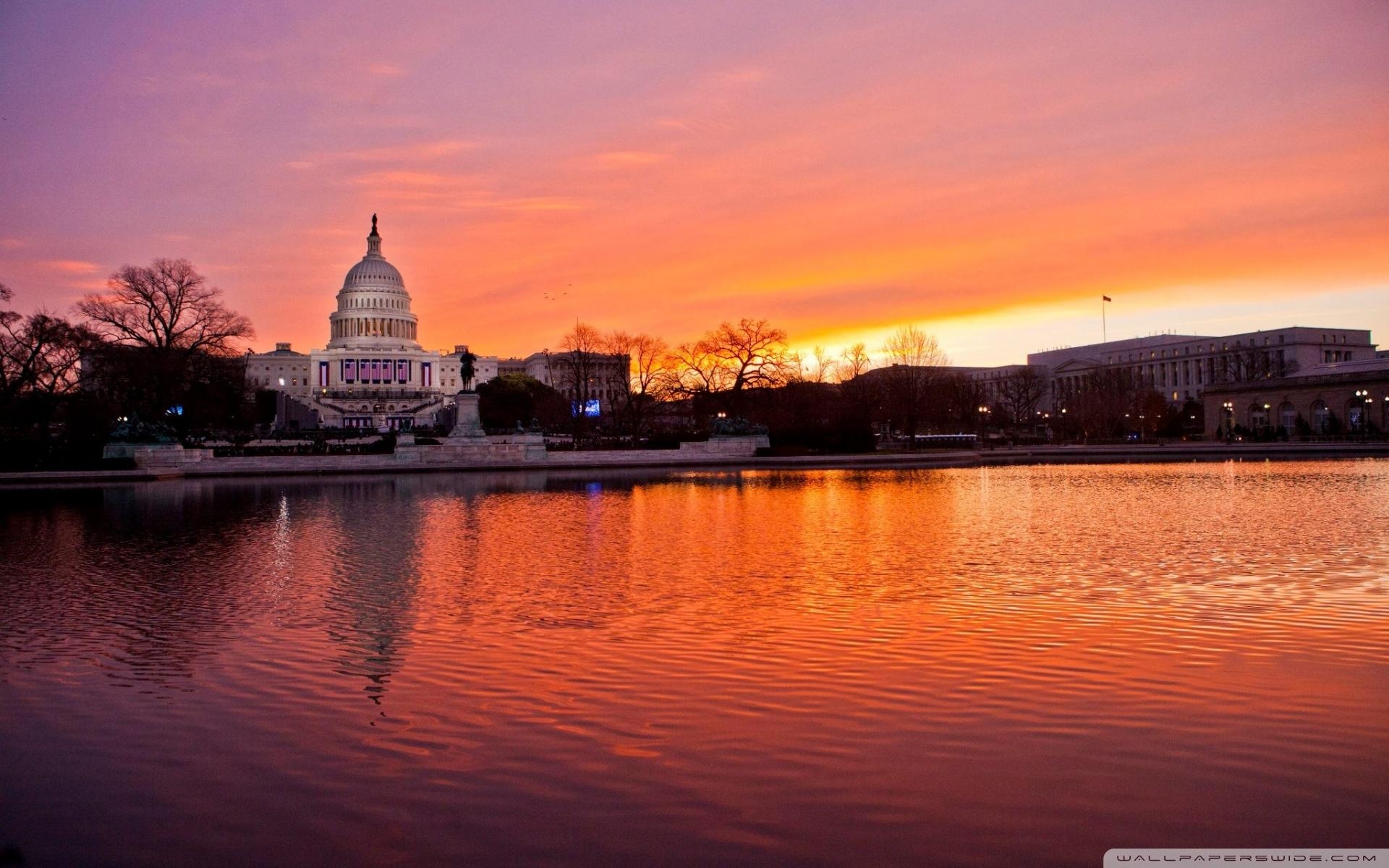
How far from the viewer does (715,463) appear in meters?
58.3

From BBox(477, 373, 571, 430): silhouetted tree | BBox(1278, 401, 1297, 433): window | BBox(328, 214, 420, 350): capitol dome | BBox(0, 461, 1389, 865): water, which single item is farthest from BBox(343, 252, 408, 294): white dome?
BBox(0, 461, 1389, 865): water

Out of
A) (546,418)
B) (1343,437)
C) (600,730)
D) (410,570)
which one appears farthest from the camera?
(546,418)

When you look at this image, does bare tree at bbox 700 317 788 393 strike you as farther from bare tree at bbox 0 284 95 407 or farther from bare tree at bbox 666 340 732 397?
bare tree at bbox 0 284 95 407

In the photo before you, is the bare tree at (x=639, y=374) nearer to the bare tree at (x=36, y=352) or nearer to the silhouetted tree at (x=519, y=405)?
the silhouetted tree at (x=519, y=405)

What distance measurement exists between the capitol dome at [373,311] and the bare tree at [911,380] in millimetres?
85019

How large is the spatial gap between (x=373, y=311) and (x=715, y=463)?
11199cm

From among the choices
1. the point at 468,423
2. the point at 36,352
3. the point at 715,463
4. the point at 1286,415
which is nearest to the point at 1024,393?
the point at 1286,415

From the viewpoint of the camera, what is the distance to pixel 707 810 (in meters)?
6.36

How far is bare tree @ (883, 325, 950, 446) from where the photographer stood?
254 ft

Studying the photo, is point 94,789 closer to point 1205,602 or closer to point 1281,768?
point 1281,768

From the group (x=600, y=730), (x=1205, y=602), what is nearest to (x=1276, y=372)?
(x=1205, y=602)

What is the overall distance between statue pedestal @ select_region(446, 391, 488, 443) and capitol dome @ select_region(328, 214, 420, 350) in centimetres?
9905

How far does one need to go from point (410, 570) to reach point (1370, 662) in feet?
42.5

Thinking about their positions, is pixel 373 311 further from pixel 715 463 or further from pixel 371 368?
pixel 715 463
